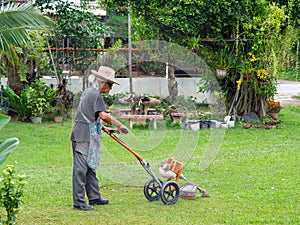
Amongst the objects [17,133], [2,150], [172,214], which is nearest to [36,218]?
[172,214]

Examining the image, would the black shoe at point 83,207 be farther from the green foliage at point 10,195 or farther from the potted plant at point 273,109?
the potted plant at point 273,109

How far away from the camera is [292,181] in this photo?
29.3 feet

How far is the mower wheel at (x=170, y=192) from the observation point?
7488mm

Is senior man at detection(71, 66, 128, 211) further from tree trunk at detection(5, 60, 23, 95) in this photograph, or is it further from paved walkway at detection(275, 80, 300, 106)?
paved walkway at detection(275, 80, 300, 106)

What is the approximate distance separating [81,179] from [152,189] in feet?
3.14

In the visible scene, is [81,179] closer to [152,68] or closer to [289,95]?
[152,68]

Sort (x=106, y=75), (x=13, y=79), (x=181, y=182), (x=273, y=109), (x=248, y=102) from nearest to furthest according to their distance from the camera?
(x=106, y=75) < (x=181, y=182) < (x=248, y=102) < (x=273, y=109) < (x=13, y=79)

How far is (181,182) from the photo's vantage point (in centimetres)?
872

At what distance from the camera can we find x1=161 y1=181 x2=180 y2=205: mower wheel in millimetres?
7488

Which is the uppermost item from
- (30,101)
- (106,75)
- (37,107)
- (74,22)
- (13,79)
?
(74,22)

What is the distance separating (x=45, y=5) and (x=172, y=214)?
11.0 metres

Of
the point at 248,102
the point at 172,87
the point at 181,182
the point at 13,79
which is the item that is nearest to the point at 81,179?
the point at 181,182

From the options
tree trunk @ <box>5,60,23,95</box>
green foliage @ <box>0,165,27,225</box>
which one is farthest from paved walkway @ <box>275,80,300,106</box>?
green foliage @ <box>0,165,27,225</box>

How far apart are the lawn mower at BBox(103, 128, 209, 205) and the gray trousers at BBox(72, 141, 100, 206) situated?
1.47ft
